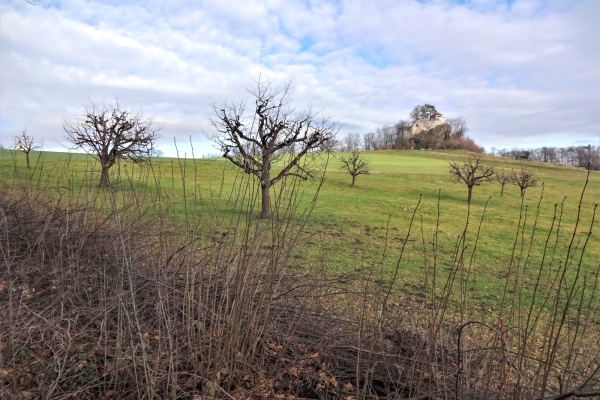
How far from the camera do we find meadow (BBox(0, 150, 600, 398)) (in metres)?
2.46

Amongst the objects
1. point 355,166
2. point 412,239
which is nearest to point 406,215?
point 412,239

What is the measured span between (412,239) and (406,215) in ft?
23.0

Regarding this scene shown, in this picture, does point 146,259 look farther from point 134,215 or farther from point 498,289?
point 498,289

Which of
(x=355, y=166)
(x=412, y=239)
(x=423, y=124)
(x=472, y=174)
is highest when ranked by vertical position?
(x=423, y=124)

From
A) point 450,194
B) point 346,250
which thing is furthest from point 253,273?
point 450,194

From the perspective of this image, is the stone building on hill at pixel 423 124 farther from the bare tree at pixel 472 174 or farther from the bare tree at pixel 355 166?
the bare tree at pixel 472 174

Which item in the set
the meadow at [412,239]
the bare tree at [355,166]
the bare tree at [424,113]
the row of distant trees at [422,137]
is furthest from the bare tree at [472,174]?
the bare tree at [424,113]

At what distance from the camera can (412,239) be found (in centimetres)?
1486

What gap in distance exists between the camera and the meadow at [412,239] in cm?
246

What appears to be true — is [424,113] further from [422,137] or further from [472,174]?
[472,174]

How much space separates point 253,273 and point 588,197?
37993 mm

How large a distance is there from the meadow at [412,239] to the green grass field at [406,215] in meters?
0.09

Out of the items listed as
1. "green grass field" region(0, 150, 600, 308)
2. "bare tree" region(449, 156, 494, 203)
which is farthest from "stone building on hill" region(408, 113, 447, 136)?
"bare tree" region(449, 156, 494, 203)

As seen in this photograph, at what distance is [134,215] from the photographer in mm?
4691
